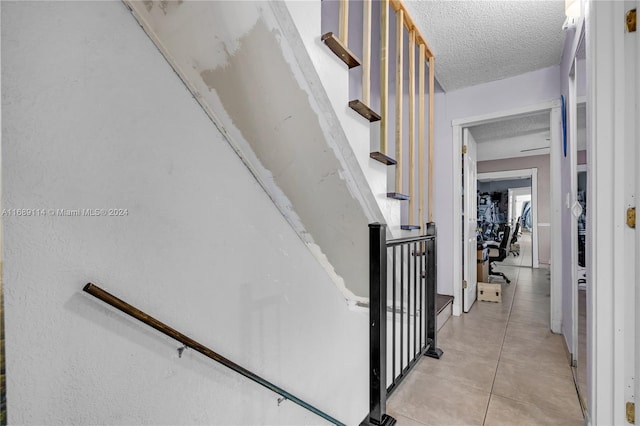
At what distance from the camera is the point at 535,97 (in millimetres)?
2695

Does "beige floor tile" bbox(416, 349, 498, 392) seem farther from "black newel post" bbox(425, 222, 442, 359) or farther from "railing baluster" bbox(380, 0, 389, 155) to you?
"railing baluster" bbox(380, 0, 389, 155)

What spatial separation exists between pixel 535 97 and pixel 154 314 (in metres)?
3.43

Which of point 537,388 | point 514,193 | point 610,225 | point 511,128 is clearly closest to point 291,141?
point 610,225

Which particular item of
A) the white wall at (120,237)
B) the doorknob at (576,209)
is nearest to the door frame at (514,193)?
the doorknob at (576,209)

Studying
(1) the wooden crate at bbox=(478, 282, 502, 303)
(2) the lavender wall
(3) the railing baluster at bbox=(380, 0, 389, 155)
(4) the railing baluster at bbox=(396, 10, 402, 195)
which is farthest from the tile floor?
(2) the lavender wall

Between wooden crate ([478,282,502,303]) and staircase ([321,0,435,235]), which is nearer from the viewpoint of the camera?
staircase ([321,0,435,235])

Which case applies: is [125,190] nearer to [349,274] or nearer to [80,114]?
[80,114]

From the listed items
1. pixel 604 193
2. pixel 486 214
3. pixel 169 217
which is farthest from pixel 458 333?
pixel 486 214

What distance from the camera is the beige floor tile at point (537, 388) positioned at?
5.16 ft

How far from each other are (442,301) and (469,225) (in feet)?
3.06

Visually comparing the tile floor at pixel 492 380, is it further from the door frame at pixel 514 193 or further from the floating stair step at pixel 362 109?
the door frame at pixel 514 193

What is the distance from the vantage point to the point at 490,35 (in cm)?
220

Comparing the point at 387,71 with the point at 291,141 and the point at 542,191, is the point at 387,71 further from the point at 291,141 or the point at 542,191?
the point at 542,191

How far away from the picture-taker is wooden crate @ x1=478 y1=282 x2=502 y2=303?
3432 millimetres
